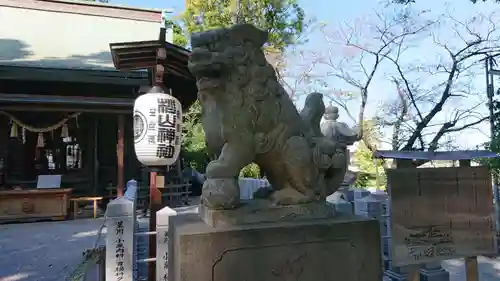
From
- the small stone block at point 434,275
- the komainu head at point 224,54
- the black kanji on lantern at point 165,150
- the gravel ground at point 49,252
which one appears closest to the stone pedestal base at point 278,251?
the komainu head at point 224,54

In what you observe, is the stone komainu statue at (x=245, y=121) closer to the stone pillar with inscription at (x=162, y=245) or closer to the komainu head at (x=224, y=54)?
the komainu head at (x=224, y=54)

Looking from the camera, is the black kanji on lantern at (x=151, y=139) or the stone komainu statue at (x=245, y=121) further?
the black kanji on lantern at (x=151, y=139)

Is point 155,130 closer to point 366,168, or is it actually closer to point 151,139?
point 151,139

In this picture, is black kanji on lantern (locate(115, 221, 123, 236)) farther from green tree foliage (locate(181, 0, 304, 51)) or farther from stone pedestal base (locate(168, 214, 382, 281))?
green tree foliage (locate(181, 0, 304, 51))

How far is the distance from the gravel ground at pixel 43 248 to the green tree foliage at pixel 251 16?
27.4 ft

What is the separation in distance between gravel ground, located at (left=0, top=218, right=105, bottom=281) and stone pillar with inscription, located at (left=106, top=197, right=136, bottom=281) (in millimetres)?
1411

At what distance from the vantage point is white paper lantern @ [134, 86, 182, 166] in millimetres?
3998

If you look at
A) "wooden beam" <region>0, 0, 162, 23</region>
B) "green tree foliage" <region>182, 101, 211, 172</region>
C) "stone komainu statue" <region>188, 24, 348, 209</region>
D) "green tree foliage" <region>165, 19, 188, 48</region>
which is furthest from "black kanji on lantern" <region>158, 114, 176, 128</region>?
"wooden beam" <region>0, 0, 162, 23</region>

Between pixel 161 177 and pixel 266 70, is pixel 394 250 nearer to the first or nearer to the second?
pixel 266 70

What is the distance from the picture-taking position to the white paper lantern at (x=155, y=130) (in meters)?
4.00

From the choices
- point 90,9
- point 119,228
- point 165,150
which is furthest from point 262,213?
point 90,9

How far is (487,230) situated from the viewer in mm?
3033

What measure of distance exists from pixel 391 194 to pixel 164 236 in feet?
7.56

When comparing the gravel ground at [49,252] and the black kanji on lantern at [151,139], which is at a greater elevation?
the black kanji on lantern at [151,139]
